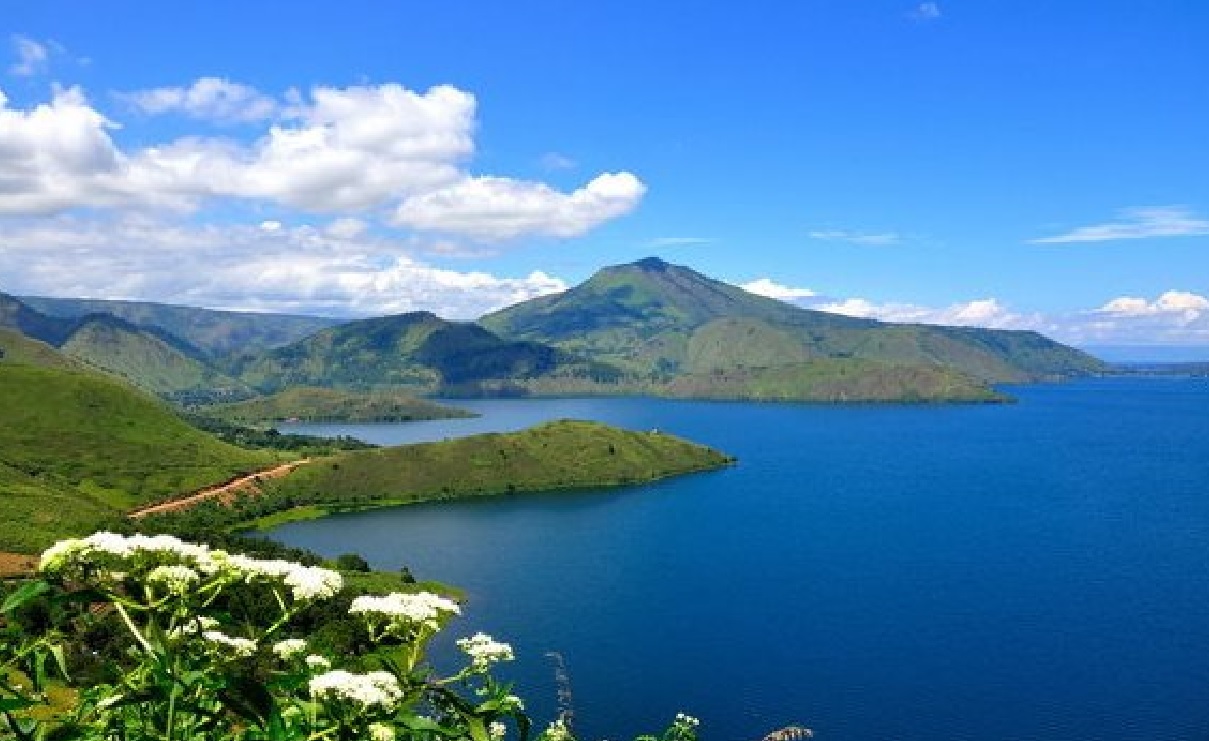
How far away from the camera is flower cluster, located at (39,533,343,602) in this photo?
29.8 ft

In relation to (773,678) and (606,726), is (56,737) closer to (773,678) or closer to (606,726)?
(606,726)

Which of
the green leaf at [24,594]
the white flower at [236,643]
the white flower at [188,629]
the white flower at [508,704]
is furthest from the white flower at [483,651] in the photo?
the green leaf at [24,594]

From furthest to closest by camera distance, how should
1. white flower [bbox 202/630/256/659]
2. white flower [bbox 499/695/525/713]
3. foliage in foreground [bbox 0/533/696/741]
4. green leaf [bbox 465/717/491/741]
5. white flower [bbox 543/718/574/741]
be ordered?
1. white flower [bbox 543/718/574/741]
2. white flower [bbox 202/630/256/659]
3. white flower [bbox 499/695/525/713]
4. green leaf [bbox 465/717/491/741]
5. foliage in foreground [bbox 0/533/696/741]

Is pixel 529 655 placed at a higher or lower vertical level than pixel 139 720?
lower

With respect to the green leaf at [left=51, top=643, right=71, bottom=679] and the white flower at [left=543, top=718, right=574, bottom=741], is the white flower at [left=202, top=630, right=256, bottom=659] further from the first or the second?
the white flower at [left=543, top=718, right=574, bottom=741]

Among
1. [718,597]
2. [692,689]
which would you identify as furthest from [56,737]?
[718,597]

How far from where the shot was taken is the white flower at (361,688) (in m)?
8.12

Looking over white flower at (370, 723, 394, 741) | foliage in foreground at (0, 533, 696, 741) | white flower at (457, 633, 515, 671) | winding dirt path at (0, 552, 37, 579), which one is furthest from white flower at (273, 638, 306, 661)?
winding dirt path at (0, 552, 37, 579)

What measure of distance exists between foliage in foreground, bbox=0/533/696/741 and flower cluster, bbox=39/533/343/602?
0.01 metres

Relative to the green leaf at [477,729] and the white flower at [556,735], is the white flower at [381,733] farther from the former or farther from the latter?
the white flower at [556,735]

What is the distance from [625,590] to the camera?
18262 centimetres

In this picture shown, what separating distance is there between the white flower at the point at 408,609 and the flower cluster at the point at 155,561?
1345 mm

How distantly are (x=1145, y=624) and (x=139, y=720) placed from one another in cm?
17983

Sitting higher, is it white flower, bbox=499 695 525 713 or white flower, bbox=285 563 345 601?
white flower, bbox=285 563 345 601
